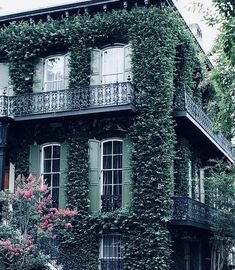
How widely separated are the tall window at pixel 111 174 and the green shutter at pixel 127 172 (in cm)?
22

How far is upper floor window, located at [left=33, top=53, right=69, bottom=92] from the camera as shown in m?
24.2

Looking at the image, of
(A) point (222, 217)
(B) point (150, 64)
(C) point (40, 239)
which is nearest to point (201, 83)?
(B) point (150, 64)

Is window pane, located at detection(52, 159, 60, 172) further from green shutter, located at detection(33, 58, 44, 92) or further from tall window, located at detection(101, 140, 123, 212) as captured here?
green shutter, located at detection(33, 58, 44, 92)

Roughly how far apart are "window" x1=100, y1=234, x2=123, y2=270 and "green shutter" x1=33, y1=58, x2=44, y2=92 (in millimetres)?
6851

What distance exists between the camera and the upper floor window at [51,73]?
24.2 m

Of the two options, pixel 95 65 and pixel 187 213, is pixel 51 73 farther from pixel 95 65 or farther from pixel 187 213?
pixel 187 213

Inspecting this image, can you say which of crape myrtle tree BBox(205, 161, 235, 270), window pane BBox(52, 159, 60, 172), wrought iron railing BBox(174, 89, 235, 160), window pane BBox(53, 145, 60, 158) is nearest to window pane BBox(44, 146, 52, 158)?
A: window pane BBox(53, 145, 60, 158)

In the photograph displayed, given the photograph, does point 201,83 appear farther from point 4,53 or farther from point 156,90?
point 4,53

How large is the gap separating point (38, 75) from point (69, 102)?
2595 millimetres

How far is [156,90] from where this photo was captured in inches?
867

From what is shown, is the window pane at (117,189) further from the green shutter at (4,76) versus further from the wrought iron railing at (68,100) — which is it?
the green shutter at (4,76)

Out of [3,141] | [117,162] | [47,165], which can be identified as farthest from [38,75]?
[117,162]

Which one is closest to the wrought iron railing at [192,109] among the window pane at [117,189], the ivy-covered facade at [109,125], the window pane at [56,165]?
the ivy-covered facade at [109,125]

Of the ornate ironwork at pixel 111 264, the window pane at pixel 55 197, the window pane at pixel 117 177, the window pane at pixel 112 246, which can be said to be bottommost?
the ornate ironwork at pixel 111 264
